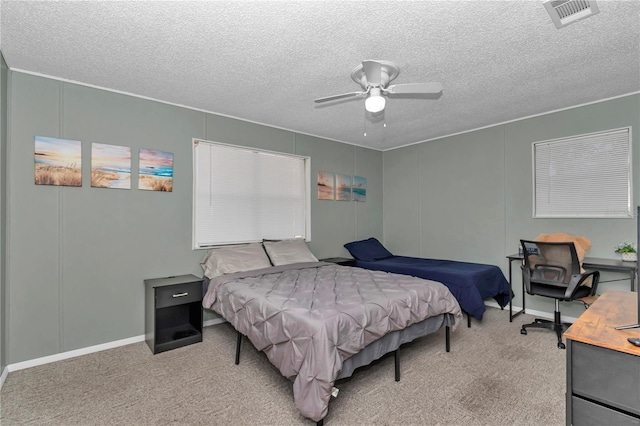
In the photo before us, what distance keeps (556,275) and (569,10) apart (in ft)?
7.93

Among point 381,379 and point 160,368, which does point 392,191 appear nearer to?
point 381,379

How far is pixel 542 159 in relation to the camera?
4078 millimetres

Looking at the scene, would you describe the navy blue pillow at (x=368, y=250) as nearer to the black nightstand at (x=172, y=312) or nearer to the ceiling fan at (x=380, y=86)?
the black nightstand at (x=172, y=312)

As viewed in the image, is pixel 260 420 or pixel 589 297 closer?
pixel 260 420

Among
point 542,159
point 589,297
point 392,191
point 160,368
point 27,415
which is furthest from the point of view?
point 392,191

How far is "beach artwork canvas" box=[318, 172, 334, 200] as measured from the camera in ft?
16.5

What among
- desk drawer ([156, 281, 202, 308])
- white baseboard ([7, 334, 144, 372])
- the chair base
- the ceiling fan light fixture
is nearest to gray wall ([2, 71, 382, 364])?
white baseboard ([7, 334, 144, 372])

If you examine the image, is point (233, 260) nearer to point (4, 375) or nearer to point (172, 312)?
point (172, 312)

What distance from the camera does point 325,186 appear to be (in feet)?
16.7

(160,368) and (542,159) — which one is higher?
(542,159)

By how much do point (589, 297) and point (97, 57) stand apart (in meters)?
5.29

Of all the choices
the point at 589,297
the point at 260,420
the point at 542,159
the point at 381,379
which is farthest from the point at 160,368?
the point at 542,159

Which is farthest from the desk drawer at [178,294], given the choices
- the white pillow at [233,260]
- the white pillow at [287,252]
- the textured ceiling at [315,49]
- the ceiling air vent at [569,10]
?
the ceiling air vent at [569,10]

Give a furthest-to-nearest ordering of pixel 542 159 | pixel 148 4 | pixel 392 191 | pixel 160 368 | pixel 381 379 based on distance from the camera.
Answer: pixel 392 191 < pixel 542 159 < pixel 160 368 < pixel 381 379 < pixel 148 4
